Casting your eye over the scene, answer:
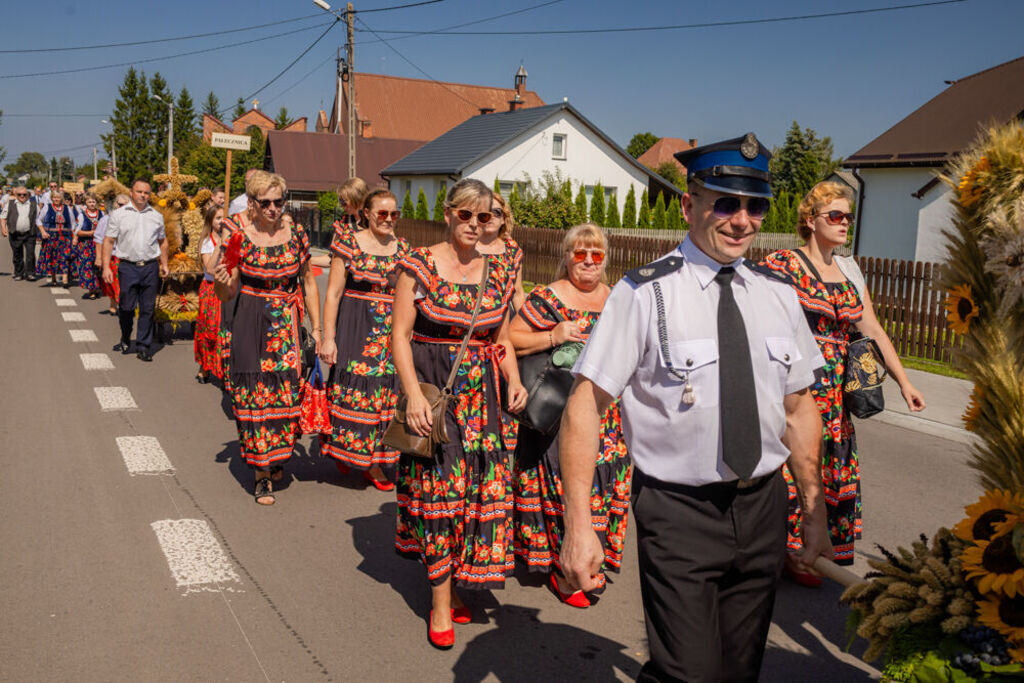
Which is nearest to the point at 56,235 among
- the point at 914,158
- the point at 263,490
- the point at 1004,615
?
the point at 263,490

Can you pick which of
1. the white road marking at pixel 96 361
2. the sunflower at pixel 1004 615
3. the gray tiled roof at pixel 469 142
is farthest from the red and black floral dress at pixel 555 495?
the gray tiled roof at pixel 469 142

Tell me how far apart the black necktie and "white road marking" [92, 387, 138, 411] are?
25.5 feet

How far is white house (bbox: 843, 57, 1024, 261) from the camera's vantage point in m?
27.9

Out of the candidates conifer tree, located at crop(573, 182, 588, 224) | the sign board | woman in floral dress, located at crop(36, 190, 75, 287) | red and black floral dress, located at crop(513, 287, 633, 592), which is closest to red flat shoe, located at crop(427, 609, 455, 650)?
red and black floral dress, located at crop(513, 287, 633, 592)

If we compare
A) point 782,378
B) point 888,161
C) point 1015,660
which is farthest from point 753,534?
point 888,161

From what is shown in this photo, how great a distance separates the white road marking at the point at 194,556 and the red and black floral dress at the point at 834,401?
2929 mm

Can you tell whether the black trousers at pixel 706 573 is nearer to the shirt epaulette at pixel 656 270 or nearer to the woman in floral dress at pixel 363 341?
the shirt epaulette at pixel 656 270

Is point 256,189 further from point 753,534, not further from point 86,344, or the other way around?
point 86,344

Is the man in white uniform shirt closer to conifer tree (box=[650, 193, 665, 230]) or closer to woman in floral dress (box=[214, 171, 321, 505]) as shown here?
woman in floral dress (box=[214, 171, 321, 505])

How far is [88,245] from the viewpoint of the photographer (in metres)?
19.7

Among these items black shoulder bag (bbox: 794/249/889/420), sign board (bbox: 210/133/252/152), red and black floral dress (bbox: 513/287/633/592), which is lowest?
red and black floral dress (bbox: 513/287/633/592)

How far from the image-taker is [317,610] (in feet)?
15.1

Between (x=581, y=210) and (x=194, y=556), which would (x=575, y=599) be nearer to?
(x=194, y=556)

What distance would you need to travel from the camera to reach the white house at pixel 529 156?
153 ft
